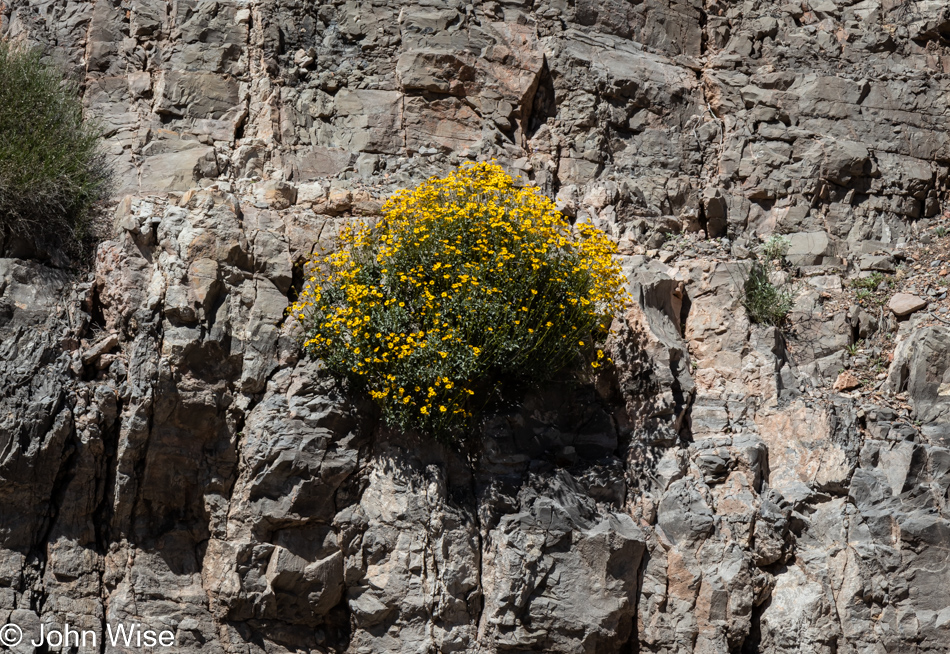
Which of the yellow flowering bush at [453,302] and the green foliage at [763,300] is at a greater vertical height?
the green foliage at [763,300]

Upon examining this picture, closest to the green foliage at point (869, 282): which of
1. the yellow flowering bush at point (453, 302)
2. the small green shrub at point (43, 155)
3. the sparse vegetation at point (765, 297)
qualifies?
the sparse vegetation at point (765, 297)

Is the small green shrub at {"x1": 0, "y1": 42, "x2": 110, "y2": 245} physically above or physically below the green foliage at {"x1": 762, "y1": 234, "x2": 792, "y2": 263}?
below

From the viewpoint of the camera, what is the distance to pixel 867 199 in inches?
369

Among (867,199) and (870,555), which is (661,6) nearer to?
(867,199)

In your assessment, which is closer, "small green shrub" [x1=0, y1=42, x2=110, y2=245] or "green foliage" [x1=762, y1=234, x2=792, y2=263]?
"small green shrub" [x1=0, y1=42, x2=110, y2=245]

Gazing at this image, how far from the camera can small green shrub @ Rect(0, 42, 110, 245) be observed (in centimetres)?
720

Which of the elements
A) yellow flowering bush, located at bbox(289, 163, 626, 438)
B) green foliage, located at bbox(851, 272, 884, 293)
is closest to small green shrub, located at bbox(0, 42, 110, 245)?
yellow flowering bush, located at bbox(289, 163, 626, 438)

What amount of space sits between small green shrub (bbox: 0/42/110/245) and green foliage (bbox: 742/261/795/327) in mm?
5611

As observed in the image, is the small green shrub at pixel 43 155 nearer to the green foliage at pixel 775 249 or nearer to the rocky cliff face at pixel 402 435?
the rocky cliff face at pixel 402 435

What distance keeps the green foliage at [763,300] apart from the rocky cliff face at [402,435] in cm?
17

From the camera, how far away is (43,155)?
7.52 meters

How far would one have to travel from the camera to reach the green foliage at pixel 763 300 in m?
8.13

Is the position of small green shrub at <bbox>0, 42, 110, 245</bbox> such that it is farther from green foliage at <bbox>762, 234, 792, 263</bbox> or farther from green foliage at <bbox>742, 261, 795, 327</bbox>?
green foliage at <bbox>762, 234, 792, 263</bbox>

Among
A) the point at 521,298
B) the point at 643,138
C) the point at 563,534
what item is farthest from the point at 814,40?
the point at 563,534
